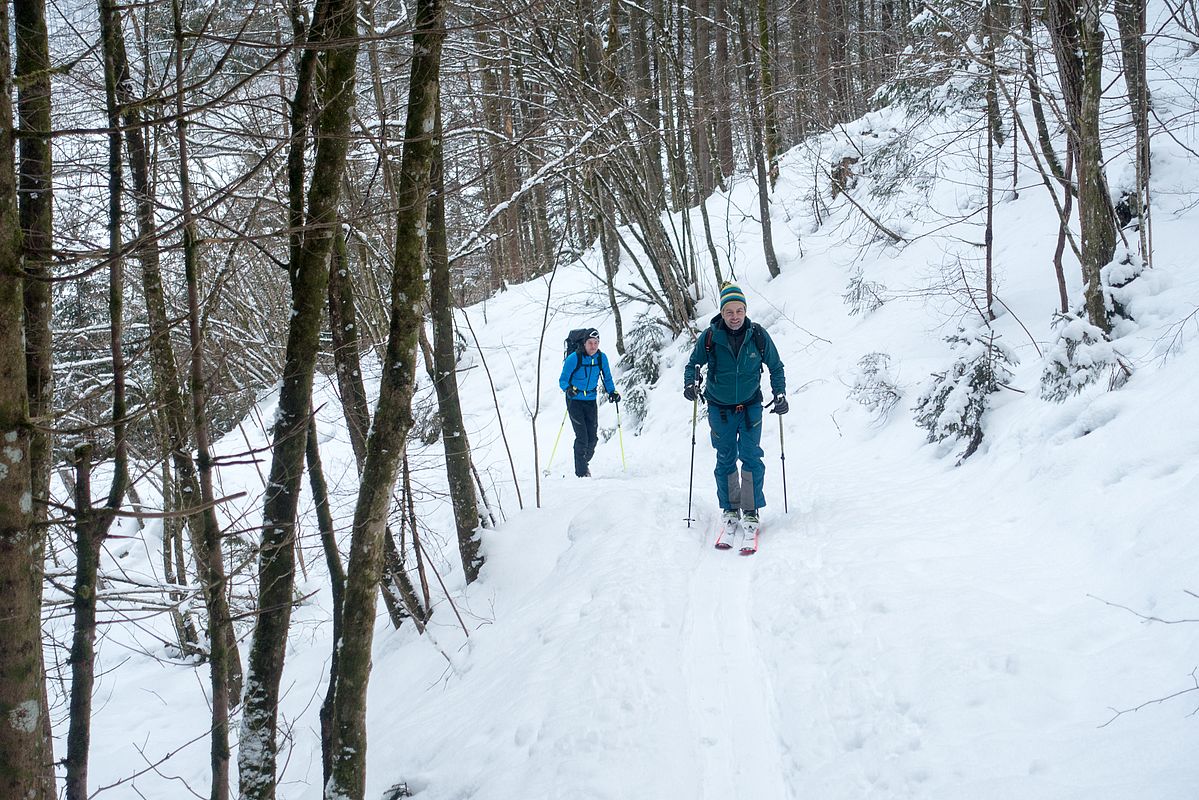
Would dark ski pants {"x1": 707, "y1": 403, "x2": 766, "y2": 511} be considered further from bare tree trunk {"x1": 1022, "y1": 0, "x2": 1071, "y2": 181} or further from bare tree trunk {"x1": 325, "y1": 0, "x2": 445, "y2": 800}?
bare tree trunk {"x1": 1022, "y1": 0, "x2": 1071, "y2": 181}

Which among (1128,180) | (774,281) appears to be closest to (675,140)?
(774,281)

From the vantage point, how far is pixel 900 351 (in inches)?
410

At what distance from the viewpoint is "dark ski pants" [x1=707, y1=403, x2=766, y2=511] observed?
6715 millimetres

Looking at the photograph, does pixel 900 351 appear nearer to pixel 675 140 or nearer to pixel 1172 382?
pixel 1172 382

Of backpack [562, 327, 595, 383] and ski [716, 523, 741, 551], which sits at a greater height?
backpack [562, 327, 595, 383]

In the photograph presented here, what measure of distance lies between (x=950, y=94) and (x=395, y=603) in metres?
10.8

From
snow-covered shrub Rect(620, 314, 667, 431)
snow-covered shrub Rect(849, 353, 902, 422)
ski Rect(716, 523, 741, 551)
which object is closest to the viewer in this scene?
ski Rect(716, 523, 741, 551)

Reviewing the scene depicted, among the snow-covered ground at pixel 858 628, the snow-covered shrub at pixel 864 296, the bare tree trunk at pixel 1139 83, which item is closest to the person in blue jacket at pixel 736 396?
the snow-covered ground at pixel 858 628

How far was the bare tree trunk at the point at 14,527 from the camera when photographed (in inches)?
83.9

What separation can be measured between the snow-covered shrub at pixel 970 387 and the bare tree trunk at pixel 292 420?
5.98 metres

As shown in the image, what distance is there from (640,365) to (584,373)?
16.5ft

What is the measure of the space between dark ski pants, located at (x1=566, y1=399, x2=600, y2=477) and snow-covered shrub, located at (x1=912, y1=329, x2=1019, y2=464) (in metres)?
4.30

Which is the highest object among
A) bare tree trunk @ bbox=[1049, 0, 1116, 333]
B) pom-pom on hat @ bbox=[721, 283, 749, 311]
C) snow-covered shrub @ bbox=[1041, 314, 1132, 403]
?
bare tree trunk @ bbox=[1049, 0, 1116, 333]

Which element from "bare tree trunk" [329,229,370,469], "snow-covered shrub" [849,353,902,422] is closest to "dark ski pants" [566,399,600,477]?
"snow-covered shrub" [849,353,902,422]
